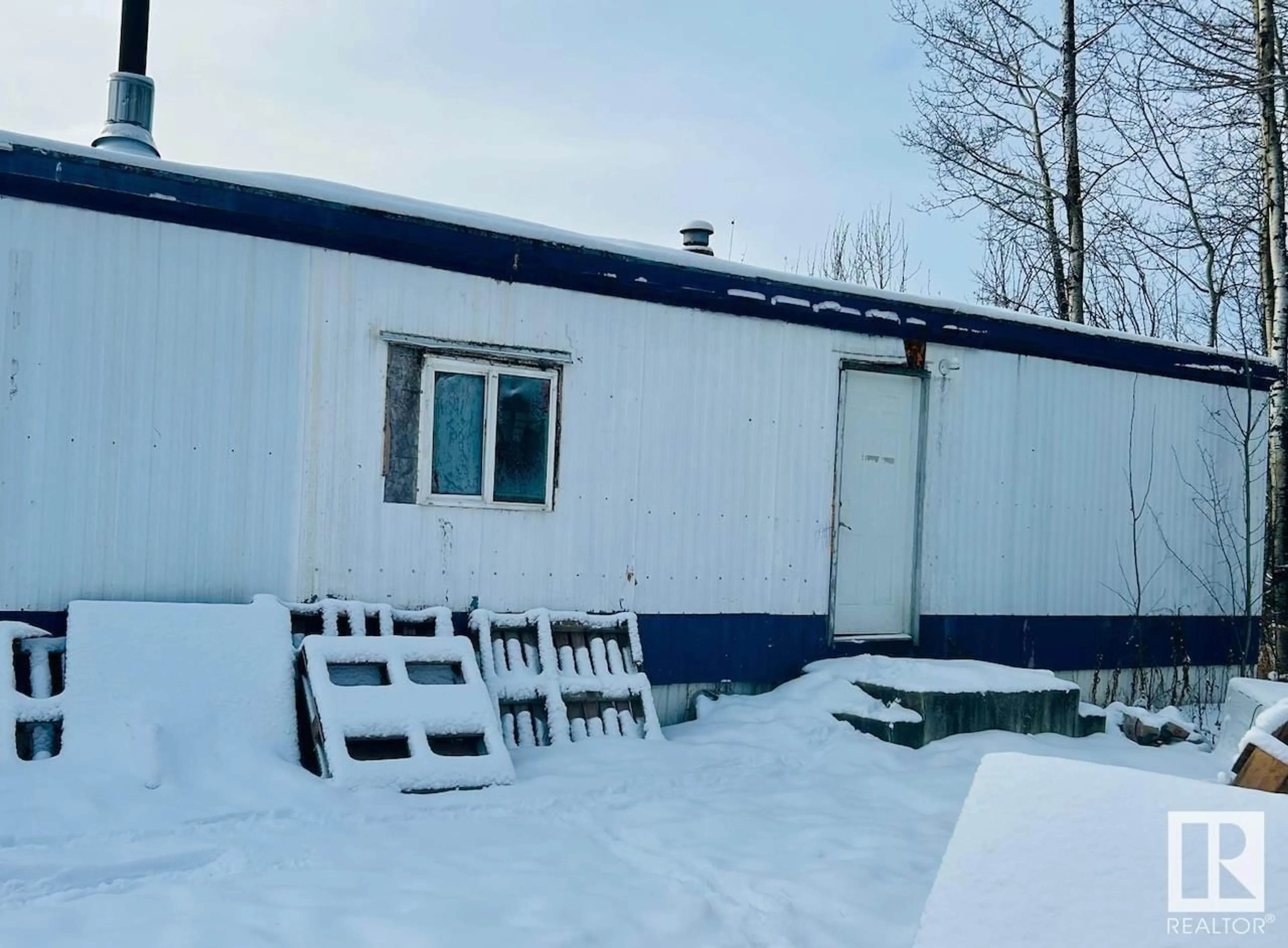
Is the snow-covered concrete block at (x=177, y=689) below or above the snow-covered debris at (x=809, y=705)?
above

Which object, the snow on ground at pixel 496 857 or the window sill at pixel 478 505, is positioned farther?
the window sill at pixel 478 505

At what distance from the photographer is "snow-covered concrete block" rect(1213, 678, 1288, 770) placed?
17.4 feet

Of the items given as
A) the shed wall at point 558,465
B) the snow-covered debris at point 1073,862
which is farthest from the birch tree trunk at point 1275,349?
the snow-covered debris at point 1073,862

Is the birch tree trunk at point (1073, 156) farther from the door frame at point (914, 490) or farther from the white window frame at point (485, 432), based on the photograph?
the white window frame at point (485, 432)

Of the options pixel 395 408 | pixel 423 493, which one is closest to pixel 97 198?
pixel 395 408

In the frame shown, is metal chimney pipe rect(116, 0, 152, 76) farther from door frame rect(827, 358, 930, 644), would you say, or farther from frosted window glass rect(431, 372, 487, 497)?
door frame rect(827, 358, 930, 644)

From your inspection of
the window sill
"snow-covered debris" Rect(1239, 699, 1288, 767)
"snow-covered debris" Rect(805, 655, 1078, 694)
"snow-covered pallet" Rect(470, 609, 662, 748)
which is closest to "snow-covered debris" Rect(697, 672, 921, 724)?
"snow-covered debris" Rect(805, 655, 1078, 694)

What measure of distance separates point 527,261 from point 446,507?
1.51 meters

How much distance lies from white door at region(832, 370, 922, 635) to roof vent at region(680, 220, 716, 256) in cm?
163

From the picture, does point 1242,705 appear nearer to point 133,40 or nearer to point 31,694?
point 31,694

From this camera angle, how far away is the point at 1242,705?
5.47 meters

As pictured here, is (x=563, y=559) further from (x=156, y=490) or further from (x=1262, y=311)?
(x=1262, y=311)

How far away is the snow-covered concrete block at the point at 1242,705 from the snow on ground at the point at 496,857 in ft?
4.17

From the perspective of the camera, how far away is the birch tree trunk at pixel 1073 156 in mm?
16062
